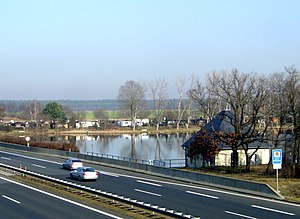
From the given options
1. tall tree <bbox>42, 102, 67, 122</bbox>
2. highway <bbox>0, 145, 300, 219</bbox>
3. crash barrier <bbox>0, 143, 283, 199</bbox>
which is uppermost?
tall tree <bbox>42, 102, 67, 122</bbox>

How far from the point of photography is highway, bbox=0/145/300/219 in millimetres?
27141

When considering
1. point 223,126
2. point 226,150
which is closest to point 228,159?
point 226,150

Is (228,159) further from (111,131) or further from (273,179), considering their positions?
(111,131)

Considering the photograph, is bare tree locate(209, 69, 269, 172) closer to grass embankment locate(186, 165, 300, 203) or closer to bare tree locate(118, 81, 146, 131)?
grass embankment locate(186, 165, 300, 203)

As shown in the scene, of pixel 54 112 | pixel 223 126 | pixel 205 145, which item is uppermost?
pixel 54 112

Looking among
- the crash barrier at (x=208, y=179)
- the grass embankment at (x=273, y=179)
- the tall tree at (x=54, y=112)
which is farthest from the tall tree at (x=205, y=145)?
the tall tree at (x=54, y=112)

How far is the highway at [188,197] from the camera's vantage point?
1069 inches

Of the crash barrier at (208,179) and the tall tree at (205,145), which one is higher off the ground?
the tall tree at (205,145)

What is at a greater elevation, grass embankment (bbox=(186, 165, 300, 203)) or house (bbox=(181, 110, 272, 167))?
house (bbox=(181, 110, 272, 167))

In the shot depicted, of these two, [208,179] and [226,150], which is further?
[226,150]

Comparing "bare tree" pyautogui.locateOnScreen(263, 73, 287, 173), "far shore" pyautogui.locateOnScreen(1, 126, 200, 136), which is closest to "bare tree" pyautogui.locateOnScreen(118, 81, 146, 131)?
"far shore" pyautogui.locateOnScreen(1, 126, 200, 136)

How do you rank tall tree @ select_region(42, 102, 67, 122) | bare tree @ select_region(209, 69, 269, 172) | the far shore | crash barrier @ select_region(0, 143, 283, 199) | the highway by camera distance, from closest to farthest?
the highway → crash barrier @ select_region(0, 143, 283, 199) → bare tree @ select_region(209, 69, 269, 172) → the far shore → tall tree @ select_region(42, 102, 67, 122)

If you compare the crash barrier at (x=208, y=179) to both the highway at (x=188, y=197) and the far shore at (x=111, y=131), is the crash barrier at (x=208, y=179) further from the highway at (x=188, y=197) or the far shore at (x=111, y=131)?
the far shore at (x=111, y=131)

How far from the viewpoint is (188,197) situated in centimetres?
3250
